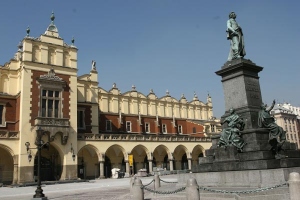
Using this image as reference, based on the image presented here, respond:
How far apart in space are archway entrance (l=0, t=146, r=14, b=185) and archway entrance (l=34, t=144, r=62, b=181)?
3.07m

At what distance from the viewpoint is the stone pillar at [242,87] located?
547 inches

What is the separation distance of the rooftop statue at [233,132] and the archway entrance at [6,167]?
25.6 metres

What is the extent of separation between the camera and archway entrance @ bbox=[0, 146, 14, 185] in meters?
31.4

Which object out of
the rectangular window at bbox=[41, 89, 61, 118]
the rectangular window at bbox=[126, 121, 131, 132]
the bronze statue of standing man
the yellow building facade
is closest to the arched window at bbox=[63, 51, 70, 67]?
the yellow building facade

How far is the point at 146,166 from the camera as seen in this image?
44062 mm

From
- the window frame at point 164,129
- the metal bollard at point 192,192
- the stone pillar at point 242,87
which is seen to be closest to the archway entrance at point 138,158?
the window frame at point 164,129

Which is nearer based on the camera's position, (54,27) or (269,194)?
(269,194)

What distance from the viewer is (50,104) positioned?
32.8 metres

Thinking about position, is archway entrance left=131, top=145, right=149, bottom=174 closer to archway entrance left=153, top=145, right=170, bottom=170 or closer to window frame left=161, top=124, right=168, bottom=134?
archway entrance left=153, top=145, right=170, bottom=170

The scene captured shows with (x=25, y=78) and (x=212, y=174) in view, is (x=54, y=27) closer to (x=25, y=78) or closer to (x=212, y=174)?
(x=25, y=78)

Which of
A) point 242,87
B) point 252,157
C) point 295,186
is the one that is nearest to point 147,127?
point 242,87

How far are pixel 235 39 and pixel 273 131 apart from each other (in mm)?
5226

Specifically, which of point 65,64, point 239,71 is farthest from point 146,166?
point 239,71

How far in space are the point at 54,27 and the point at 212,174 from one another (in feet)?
97.9
